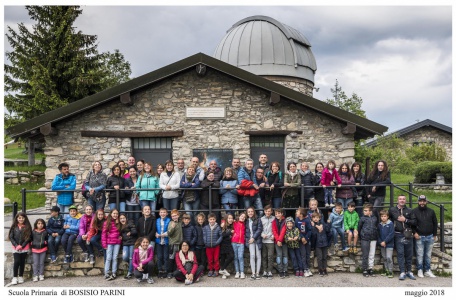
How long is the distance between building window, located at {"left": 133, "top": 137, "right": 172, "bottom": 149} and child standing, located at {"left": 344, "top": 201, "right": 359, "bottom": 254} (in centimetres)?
464

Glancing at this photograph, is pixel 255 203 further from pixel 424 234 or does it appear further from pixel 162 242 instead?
pixel 424 234

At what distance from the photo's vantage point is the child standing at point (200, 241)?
24.7 ft

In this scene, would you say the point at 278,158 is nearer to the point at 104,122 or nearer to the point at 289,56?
the point at 104,122

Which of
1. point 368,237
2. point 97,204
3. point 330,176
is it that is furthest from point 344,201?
point 97,204

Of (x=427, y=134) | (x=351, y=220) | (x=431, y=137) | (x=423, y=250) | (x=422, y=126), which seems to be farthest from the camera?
(x=427, y=134)

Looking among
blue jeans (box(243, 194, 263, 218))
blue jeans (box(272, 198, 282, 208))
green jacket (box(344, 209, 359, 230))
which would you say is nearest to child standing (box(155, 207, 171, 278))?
blue jeans (box(243, 194, 263, 218))

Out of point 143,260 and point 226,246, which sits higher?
point 226,246

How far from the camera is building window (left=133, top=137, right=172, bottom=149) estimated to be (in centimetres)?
1021

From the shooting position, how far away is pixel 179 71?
977 centimetres

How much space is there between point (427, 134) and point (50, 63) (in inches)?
857

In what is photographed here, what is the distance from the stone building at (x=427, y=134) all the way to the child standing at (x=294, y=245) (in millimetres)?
19562

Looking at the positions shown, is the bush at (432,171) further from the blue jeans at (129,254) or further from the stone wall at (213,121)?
the blue jeans at (129,254)
